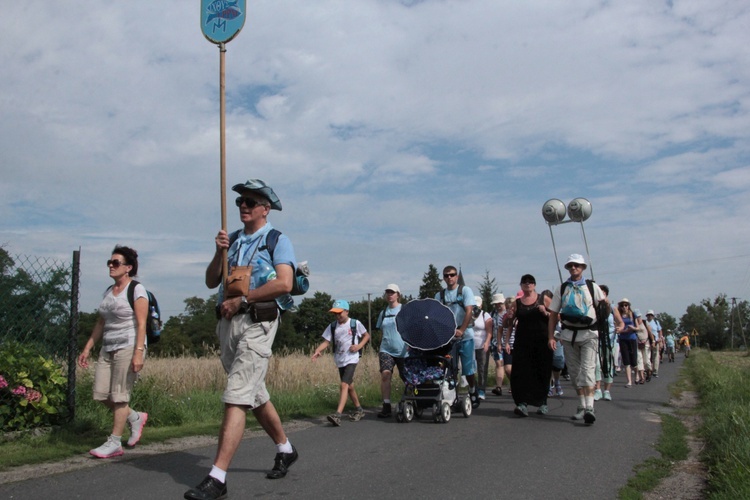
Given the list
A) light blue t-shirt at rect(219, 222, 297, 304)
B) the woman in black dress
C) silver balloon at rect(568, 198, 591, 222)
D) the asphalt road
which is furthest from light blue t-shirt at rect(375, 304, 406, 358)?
silver balloon at rect(568, 198, 591, 222)

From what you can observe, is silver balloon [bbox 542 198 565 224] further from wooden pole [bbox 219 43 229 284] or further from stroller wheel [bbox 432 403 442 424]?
wooden pole [bbox 219 43 229 284]

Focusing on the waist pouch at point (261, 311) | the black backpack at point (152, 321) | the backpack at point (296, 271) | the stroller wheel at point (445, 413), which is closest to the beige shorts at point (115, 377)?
the black backpack at point (152, 321)

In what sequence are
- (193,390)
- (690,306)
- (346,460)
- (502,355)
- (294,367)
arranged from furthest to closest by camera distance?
(690,306), (294,367), (502,355), (193,390), (346,460)

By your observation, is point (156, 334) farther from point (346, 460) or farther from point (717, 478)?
point (717, 478)

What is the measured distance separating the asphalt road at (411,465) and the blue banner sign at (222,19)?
366cm

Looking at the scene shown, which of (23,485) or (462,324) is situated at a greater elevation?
(462,324)

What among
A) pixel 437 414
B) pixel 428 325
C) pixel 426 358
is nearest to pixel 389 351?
pixel 426 358

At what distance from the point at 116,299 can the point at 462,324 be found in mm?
4942

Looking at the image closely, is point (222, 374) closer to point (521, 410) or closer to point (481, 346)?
point (481, 346)

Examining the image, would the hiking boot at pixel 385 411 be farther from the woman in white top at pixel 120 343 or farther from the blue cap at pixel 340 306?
the woman in white top at pixel 120 343

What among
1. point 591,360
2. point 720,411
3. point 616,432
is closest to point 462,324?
point 591,360

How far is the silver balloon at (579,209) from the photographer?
55.3ft

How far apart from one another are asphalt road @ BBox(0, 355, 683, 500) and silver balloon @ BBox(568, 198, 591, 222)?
8687 mm

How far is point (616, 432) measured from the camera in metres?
8.02
